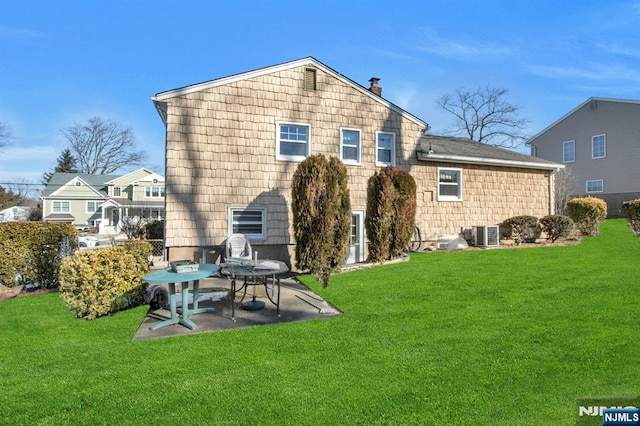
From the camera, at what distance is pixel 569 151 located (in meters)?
26.4

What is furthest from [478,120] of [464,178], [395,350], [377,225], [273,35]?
[395,350]

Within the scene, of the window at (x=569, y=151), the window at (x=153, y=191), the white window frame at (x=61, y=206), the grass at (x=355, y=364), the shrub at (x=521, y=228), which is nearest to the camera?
the grass at (x=355, y=364)

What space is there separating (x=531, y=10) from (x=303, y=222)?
33.0 ft

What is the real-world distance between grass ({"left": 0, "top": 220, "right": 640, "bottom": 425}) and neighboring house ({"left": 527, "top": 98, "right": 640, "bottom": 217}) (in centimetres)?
2134

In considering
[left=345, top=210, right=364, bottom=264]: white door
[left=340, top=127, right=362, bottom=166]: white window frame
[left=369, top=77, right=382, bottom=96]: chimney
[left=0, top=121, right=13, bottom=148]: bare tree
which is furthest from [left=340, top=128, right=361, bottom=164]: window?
[left=0, top=121, right=13, bottom=148]: bare tree

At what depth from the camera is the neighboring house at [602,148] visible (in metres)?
22.7

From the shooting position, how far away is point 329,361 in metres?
3.99

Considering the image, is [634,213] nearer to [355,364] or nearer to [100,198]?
[355,364]

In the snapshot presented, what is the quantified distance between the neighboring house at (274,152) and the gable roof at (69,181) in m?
35.1

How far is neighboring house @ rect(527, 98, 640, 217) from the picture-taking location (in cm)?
2267

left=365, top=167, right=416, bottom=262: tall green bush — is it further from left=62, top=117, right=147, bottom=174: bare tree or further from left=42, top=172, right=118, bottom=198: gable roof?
left=62, top=117, right=147, bottom=174: bare tree

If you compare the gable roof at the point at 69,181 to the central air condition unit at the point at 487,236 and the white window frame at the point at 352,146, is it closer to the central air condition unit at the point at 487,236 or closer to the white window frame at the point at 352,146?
the white window frame at the point at 352,146

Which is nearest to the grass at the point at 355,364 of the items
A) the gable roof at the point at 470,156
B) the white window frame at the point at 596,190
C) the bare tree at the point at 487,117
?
the gable roof at the point at 470,156

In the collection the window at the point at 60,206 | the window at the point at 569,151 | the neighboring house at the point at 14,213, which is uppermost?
the window at the point at 569,151
